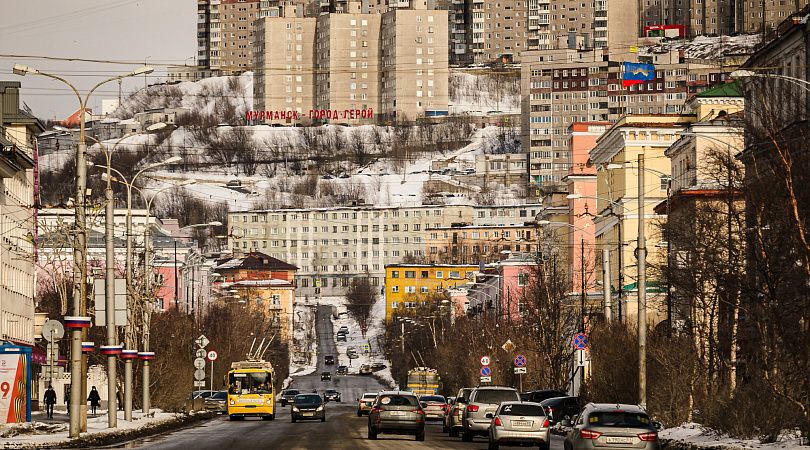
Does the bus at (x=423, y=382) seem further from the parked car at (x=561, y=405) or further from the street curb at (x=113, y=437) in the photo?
the street curb at (x=113, y=437)

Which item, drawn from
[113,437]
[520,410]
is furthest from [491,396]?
[113,437]

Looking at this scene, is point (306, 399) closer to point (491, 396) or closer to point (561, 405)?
point (561, 405)

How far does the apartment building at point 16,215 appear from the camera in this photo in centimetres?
6562

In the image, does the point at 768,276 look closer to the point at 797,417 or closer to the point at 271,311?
the point at 797,417

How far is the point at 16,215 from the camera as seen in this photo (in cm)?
7119

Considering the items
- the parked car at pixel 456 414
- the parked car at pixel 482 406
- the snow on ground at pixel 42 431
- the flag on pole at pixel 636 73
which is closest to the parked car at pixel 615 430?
the parked car at pixel 482 406

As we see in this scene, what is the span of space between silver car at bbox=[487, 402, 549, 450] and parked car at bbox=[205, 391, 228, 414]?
42.9 meters

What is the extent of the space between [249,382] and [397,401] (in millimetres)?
21509

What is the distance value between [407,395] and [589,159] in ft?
205

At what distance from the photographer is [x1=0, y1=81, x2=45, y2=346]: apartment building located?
215ft

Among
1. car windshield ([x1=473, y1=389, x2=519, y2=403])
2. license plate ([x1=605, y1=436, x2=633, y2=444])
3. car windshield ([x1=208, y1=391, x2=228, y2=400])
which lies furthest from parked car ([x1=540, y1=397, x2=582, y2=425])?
car windshield ([x1=208, y1=391, x2=228, y2=400])

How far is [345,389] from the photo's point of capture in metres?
140

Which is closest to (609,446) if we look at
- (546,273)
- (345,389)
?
(546,273)

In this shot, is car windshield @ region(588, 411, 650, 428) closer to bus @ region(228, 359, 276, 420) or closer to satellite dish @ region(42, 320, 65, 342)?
satellite dish @ region(42, 320, 65, 342)
